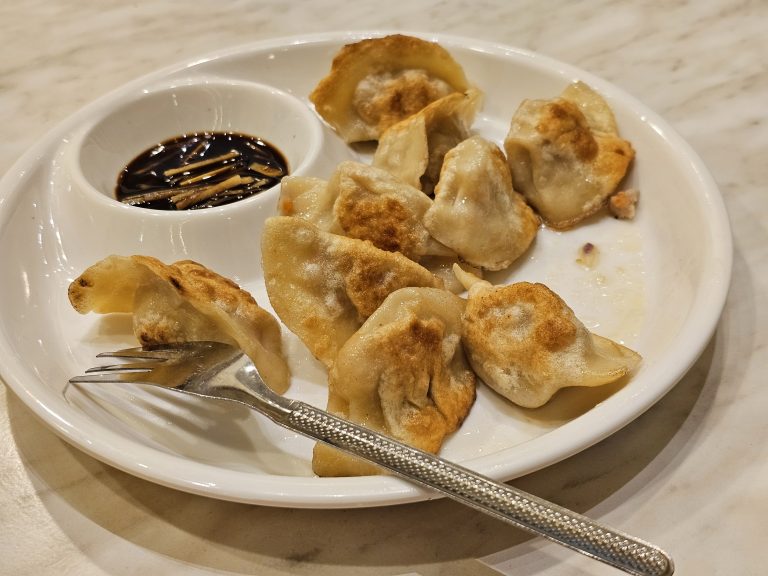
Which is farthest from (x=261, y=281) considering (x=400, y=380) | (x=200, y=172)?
(x=400, y=380)

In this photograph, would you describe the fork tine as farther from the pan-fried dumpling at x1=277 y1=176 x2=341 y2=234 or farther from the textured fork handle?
the pan-fried dumpling at x1=277 y1=176 x2=341 y2=234

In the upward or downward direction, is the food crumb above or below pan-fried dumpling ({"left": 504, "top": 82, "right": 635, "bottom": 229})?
below

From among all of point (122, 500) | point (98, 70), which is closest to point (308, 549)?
point (122, 500)

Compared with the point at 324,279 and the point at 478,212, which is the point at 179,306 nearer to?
the point at 324,279

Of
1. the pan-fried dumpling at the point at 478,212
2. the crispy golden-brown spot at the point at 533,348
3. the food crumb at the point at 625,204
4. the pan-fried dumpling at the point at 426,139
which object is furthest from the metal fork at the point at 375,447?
the food crumb at the point at 625,204

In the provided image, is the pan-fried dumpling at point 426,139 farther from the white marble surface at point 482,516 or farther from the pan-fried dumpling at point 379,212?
the white marble surface at point 482,516

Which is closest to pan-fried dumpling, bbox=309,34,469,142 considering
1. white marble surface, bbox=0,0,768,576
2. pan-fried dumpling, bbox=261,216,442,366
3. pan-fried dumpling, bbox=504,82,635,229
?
pan-fried dumpling, bbox=504,82,635,229

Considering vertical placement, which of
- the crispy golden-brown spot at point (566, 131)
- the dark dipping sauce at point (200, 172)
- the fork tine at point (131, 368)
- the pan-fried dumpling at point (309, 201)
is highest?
the crispy golden-brown spot at point (566, 131)
